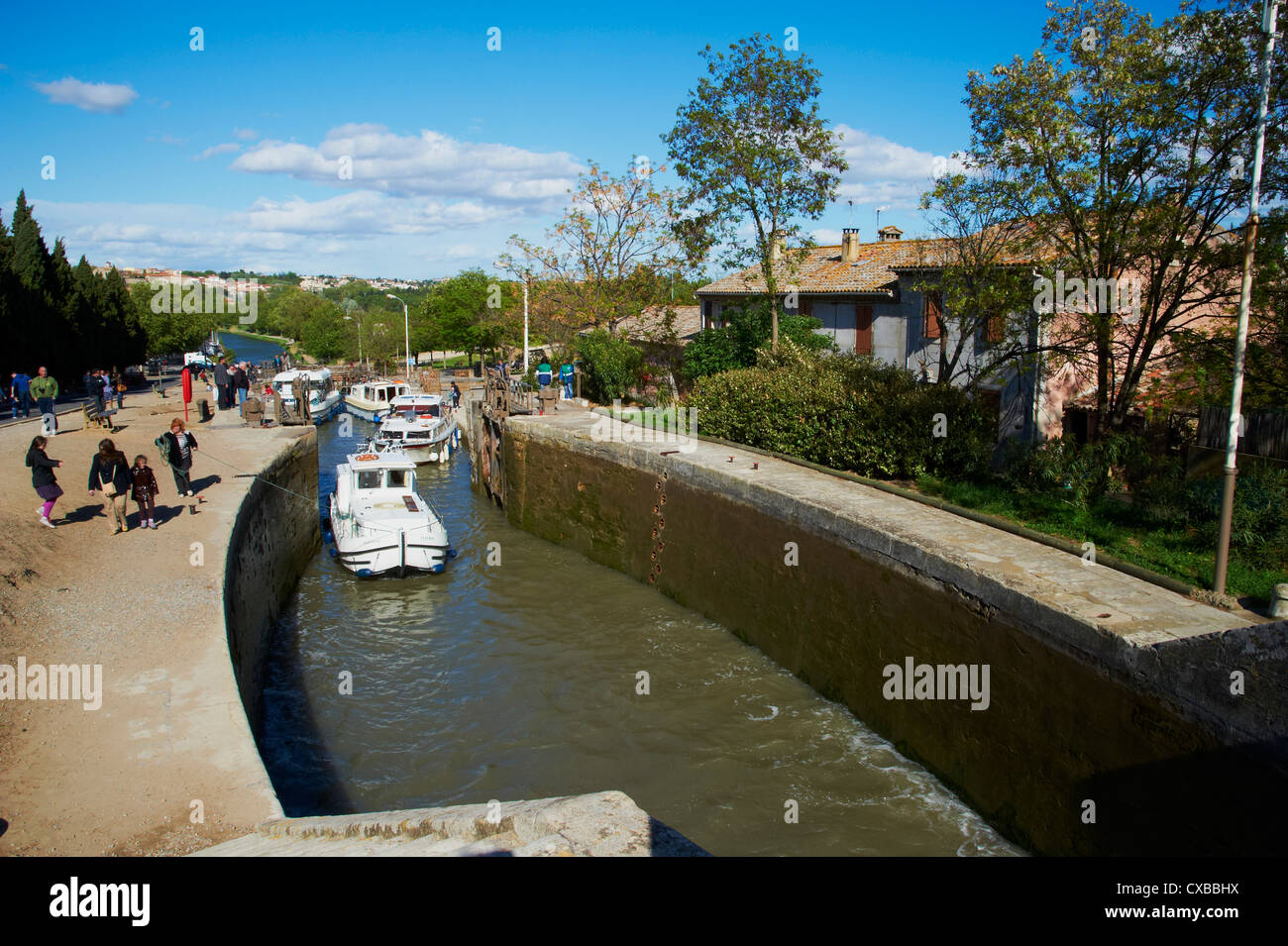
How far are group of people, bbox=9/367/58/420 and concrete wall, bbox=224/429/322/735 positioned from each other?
17.1 feet

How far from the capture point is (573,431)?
22203 mm

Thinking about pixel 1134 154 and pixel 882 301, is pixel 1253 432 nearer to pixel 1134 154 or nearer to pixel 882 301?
pixel 1134 154

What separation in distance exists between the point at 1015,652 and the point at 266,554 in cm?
1275

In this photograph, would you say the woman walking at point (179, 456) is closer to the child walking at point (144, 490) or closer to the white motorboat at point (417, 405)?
the child walking at point (144, 490)

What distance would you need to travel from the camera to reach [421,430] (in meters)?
32.6

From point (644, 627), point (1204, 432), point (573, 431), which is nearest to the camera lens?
point (1204, 432)

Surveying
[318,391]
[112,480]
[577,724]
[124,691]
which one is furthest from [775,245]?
[318,391]

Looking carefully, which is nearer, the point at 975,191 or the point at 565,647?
the point at 565,647

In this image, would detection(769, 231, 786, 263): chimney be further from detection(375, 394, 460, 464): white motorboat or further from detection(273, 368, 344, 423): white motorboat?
detection(273, 368, 344, 423): white motorboat

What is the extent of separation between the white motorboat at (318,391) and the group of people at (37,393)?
498 inches
